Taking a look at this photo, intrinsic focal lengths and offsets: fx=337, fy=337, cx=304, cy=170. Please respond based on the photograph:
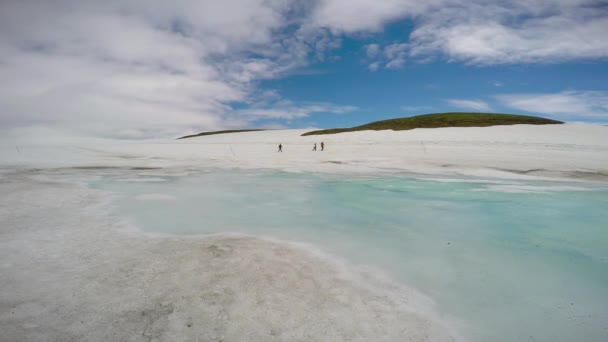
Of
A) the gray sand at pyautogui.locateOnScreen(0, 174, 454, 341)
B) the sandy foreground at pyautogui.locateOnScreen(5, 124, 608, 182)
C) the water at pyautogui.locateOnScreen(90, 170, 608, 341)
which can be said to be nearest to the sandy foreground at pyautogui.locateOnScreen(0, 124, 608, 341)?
the gray sand at pyautogui.locateOnScreen(0, 174, 454, 341)

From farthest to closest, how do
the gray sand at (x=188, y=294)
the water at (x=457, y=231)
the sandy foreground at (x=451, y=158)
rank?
1. the sandy foreground at (x=451, y=158)
2. the water at (x=457, y=231)
3. the gray sand at (x=188, y=294)

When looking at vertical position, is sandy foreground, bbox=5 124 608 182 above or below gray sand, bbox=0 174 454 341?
above

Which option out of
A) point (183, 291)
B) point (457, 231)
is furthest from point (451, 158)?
point (183, 291)

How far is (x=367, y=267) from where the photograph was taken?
16.1 ft

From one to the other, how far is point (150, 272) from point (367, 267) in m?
2.97

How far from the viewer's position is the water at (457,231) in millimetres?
3854

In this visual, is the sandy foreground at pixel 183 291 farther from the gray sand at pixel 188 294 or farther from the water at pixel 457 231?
the water at pixel 457 231

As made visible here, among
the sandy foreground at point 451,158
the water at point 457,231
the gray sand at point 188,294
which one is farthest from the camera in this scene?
the sandy foreground at point 451,158

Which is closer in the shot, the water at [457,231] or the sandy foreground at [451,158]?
the water at [457,231]

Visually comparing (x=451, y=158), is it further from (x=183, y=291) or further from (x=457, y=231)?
(x=183, y=291)

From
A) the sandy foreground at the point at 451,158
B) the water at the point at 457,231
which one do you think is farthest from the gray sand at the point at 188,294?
the sandy foreground at the point at 451,158

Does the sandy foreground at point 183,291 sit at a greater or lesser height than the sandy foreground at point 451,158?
lesser

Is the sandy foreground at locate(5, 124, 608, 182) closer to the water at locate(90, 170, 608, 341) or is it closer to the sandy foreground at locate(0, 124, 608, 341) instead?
the water at locate(90, 170, 608, 341)

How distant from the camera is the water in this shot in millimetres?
3854
